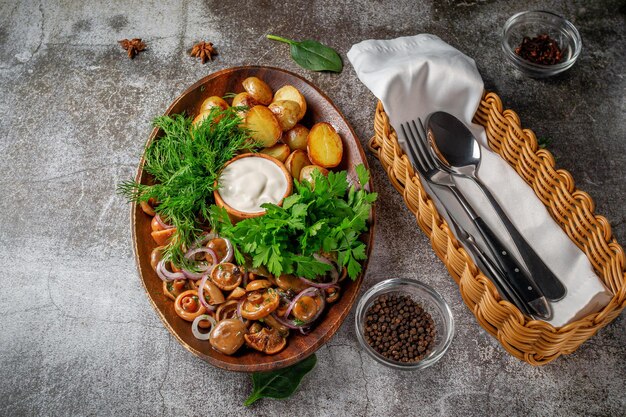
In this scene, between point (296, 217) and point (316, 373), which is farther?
point (316, 373)

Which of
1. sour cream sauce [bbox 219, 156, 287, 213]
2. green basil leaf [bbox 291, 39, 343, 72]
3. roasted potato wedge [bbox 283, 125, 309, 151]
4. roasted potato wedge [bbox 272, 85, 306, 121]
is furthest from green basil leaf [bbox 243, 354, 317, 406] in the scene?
green basil leaf [bbox 291, 39, 343, 72]

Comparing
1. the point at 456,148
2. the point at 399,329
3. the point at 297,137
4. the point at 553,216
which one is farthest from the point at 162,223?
the point at 553,216

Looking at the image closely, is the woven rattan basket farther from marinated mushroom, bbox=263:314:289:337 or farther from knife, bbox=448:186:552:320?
marinated mushroom, bbox=263:314:289:337

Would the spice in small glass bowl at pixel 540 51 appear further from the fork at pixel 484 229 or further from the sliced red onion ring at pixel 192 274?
the sliced red onion ring at pixel 192 274

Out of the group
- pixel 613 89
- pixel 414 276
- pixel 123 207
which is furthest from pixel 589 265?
pixel 123 207

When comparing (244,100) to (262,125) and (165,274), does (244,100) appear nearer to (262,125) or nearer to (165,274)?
(262,125)

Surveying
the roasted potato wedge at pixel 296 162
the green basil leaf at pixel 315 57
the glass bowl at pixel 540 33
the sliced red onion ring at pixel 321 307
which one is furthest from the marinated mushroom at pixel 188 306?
the glass bowl at pixel 540 33

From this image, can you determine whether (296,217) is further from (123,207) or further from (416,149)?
(123,207)
